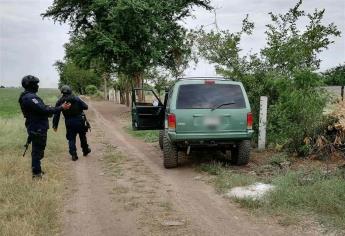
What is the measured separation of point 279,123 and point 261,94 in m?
1.51

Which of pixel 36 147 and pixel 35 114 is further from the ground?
pixel 35 114

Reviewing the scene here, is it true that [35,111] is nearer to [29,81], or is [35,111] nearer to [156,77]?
[29,81]

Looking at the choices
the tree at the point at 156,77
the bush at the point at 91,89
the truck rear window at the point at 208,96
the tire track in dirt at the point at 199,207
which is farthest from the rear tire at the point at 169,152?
the bush at the point at 91,89

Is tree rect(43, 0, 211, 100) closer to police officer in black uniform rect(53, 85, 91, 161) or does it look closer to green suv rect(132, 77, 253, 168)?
police officer in black uniform rect(53, 85, 91, 161)

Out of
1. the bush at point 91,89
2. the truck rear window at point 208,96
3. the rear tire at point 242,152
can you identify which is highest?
the truck rear window at point 208,96

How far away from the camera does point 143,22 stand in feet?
93.1

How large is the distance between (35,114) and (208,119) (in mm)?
3423

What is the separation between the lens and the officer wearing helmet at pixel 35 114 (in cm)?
916

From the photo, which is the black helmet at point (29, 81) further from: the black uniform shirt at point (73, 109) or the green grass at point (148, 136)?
the green grass at point (148, 136)

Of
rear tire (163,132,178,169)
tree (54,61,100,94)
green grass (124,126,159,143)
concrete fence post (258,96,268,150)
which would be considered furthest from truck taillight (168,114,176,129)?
tree (54,61,100,94)

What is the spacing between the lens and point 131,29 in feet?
93.7

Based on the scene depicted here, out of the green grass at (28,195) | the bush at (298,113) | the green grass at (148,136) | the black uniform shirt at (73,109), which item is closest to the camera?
the green grass at (28,195)

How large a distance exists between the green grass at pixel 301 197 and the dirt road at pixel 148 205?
305 mm

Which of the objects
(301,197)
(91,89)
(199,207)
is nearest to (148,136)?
(199,207)
